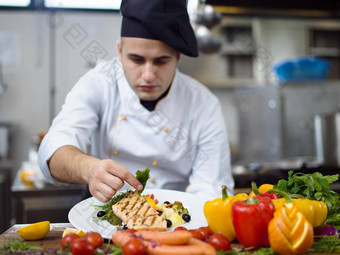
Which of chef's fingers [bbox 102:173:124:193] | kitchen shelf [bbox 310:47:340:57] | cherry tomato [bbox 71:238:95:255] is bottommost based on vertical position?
cherry tomato [bbox 71:238:95:255]

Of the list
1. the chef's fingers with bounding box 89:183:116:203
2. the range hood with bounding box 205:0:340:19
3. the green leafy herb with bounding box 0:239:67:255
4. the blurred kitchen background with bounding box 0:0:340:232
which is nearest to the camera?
the green leafy herb with bounding box 0:239:67:255

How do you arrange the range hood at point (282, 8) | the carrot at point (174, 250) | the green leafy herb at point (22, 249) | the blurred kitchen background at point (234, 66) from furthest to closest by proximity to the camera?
→ the range hood at point (282, 8), the blurred kitchen background at point (234, 66), the green leafy herb at point (22, 249), the carrot at point (174, 250)

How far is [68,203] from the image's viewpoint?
9.04 ft

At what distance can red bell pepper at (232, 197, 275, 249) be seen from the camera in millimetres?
1029

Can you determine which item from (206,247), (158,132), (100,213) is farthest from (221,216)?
(158,132)

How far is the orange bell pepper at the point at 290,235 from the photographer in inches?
37.8

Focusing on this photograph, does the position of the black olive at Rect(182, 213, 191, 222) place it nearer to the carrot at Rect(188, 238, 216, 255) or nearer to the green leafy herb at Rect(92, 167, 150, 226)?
the green leafy herb at Rect(92, 167, 150, 226)

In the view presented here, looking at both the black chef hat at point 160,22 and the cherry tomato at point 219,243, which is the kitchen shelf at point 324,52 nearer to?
the black chef hat at point 160,22

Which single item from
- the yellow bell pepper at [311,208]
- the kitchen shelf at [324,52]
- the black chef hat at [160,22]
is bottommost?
the yellow bell pepper at [311,208]

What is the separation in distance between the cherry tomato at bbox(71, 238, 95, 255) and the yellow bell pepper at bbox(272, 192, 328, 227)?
1.62ft

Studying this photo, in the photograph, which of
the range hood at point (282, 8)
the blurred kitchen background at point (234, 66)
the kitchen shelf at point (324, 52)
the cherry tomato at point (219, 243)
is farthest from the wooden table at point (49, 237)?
the kitchen shelf at point (324, 52)

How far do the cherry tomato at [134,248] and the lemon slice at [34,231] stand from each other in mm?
352

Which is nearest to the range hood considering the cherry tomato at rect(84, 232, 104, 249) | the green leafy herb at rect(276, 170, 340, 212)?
the green leafy herb at rect(276, 170, 340, 212)

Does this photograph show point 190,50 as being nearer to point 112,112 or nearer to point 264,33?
point 112,112
